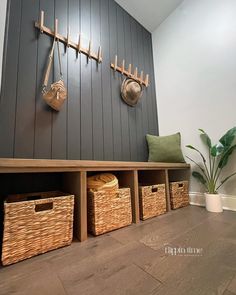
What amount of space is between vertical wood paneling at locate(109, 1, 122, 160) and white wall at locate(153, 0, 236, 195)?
2.34 feet

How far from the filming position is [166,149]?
1.65 meters

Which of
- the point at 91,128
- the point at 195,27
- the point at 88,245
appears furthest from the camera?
the point at 195,27

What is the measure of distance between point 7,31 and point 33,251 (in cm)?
136

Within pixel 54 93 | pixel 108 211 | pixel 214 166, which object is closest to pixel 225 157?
pixel 214 166

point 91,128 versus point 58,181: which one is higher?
point 91,128

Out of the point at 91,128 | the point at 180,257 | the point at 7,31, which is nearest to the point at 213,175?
the point at 180,257

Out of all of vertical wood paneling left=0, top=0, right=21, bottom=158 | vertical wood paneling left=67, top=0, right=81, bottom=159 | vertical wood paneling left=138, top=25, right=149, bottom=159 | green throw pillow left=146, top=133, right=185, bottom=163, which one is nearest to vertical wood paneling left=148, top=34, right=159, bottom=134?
vertical wood paneling left=138, top=25, right=149, bottom=159

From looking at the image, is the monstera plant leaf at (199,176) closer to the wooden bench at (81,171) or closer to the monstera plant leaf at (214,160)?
the monstera plant leaf at (214,160)

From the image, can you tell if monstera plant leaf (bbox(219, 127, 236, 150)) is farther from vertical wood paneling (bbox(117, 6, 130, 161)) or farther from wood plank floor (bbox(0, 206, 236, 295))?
vertical wood paneling (bbox(117, 6, 130, 161))

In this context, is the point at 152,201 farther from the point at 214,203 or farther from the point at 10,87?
the point at 10,87

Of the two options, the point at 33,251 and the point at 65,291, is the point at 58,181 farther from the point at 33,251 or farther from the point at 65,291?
the point at 65,291

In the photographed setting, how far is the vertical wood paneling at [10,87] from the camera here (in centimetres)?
94

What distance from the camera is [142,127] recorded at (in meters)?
1.82

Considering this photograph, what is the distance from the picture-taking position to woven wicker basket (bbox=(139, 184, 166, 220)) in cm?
119
